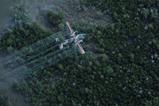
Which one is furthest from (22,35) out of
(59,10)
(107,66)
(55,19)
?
(107,66)

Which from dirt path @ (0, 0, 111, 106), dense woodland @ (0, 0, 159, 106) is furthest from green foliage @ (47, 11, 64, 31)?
dirt path @ (0, 0, 111, 106)

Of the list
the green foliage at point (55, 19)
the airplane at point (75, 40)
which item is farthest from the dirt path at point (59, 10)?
the airplane at point (75, 40)

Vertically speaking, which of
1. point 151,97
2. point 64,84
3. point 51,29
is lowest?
point 151,97

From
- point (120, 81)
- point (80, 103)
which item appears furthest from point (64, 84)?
point (120, 81)

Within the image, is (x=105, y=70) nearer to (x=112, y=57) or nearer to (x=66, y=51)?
(x=112, y=57)

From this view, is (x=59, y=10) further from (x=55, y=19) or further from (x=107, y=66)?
(x=107, y=66)

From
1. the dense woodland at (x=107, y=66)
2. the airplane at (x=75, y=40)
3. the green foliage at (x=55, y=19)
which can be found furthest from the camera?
the green foliage at (x=55, y=19)

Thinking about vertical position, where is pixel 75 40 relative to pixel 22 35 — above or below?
below

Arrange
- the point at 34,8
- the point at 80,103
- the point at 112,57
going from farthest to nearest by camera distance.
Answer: the point at 34,8 < the point at 112,57 < the point at 80,103

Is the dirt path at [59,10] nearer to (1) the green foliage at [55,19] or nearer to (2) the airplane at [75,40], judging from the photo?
(1) the green foliage at [55,19]
